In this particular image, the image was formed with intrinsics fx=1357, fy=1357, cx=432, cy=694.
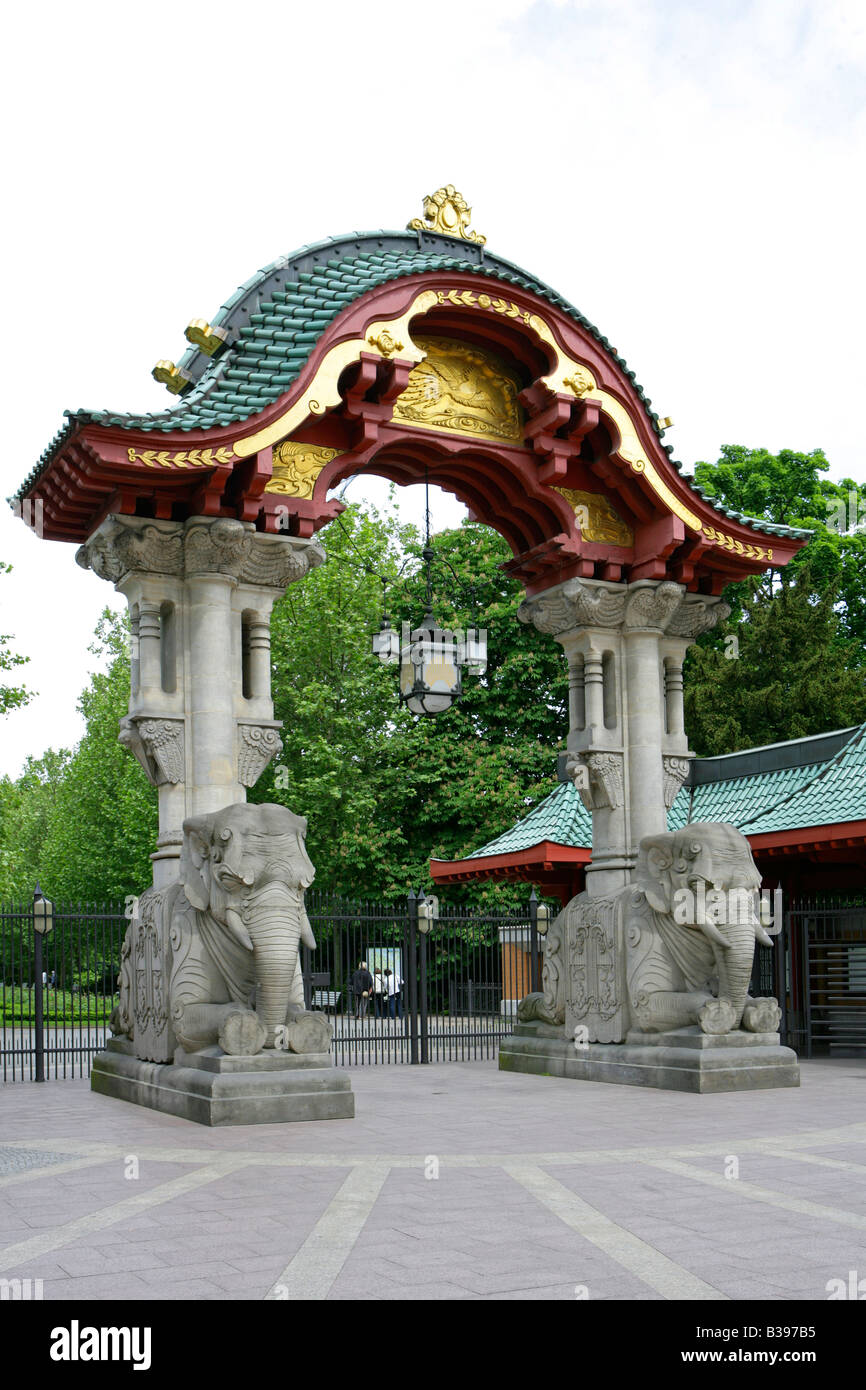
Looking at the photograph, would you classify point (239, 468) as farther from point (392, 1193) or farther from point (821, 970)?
point (821, 970)

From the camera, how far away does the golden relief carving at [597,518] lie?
14109 millimetres

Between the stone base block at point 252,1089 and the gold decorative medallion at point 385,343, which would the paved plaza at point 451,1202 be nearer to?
the stone base block at point 252,1089

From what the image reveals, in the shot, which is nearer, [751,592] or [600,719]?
[600,719]

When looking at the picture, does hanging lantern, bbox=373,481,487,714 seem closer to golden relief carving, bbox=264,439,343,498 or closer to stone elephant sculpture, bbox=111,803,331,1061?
golden relief carving, bbox=264,439,343,498

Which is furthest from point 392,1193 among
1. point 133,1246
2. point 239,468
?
point 239,468

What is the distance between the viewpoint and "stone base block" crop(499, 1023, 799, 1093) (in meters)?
11.7

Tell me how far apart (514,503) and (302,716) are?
726 inches

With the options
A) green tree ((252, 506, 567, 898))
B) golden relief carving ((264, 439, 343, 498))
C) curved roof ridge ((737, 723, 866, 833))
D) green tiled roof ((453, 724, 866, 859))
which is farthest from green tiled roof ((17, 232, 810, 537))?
green tree ((252, 506, 567, 898))

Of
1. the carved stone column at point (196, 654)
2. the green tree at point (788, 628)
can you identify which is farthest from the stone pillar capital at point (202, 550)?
the green tree at point (788, 628)

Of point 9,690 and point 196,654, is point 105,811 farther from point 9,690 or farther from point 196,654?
point 196,654

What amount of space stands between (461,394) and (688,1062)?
6.87 meters

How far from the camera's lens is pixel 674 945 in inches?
490

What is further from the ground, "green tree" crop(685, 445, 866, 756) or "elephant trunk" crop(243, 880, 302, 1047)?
"green tree" crop(685, 445, 866, 756)

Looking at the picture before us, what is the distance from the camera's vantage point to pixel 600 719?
46.2 feet
